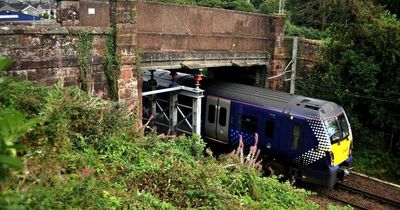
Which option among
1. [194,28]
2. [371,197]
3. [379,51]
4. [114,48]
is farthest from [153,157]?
[379,51]

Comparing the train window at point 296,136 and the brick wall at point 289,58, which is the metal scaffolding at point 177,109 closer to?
the train window at point 296,136

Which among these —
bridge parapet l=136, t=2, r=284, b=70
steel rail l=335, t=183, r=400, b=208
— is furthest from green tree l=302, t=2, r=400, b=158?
steel rail l=335, t=183, r=400, b=208

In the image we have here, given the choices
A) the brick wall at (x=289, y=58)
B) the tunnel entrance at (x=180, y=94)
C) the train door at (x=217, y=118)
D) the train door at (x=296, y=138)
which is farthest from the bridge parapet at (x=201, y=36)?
Answer: the train door at (x=296, y=138)

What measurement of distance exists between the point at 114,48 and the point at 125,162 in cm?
455

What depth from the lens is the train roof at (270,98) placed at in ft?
38.6

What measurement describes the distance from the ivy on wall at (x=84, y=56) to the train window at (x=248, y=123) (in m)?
5.63

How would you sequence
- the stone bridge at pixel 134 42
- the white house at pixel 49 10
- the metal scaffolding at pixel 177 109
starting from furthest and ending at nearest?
1. the white house at pixel 49 10
2. the metal scaffolding at pixel 177 109
3. the stone bridge at pixel 134 42

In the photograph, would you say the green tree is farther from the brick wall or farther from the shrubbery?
the shrubbery

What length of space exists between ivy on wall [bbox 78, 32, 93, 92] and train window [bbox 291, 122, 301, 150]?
6309 mm

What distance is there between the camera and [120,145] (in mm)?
7457

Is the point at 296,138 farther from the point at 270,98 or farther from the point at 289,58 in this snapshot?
the point at 289,58

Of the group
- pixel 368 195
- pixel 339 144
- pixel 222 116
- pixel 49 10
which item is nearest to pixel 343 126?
pixel 339 144

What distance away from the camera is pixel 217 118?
14148mm

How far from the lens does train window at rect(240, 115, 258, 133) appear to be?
12953 mm
